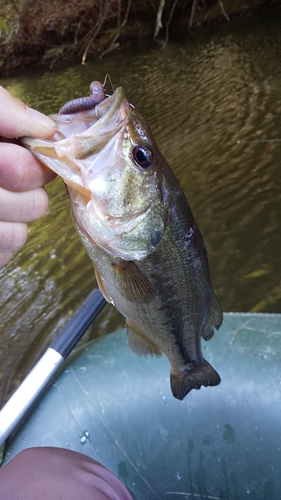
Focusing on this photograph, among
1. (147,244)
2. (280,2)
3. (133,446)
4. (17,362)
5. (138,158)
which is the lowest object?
(280,2)

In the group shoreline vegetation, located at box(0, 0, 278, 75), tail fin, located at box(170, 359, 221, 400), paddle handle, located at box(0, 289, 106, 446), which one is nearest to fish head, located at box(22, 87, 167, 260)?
tail fin, located at box(170, 359, 221, 400)

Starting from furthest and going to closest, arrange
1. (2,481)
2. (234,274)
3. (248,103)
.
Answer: (248,103)
(234,274)
(2,481)

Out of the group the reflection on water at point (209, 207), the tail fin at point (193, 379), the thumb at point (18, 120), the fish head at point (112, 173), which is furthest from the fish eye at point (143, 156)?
the reflection on water at point (209, 207)

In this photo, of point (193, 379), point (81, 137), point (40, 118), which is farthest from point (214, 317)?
point (40, 118)

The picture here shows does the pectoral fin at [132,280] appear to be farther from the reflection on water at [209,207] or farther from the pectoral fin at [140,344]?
the reflection on water at [209,207]

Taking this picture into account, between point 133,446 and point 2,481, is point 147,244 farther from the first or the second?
point 133,446

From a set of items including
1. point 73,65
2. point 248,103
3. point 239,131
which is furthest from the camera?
point 73,65

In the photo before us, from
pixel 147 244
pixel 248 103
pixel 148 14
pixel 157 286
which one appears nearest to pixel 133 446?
pixel 157 286
